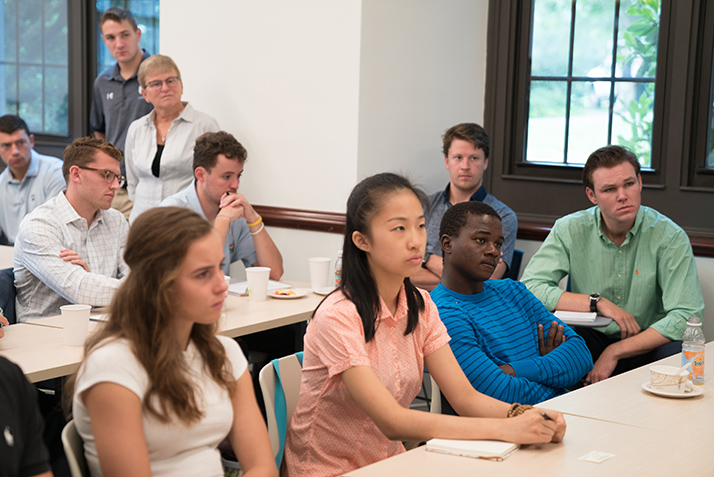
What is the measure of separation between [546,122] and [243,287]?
217 cm

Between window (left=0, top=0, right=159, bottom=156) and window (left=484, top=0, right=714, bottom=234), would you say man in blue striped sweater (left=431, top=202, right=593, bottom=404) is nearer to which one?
window (left=484, top=0, right=714, bottom=234)

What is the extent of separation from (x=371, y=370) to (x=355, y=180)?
7.75 feet

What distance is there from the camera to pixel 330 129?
411cm

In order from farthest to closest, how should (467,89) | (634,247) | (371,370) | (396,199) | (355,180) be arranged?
(467,89) < (355,180) < (634,247) < (396,199) < (371,370)

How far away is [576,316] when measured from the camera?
9.82ft

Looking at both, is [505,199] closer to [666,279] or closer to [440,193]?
[440,193]

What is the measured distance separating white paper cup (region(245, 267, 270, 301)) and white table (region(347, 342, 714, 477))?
1446mm

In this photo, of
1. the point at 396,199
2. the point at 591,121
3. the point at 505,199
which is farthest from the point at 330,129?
the point at 396,199

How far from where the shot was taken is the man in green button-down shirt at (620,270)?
9.99ft

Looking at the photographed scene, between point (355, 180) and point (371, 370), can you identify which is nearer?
point (371, 370)

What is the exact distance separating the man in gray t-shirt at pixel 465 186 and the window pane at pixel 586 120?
2.21 feet

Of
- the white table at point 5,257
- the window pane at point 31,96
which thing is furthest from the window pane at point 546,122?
the window pane at point 31,96

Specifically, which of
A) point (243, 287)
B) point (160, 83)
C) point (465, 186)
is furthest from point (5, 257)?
point (465, 186)

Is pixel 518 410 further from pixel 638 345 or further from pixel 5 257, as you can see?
pixel 5 257
